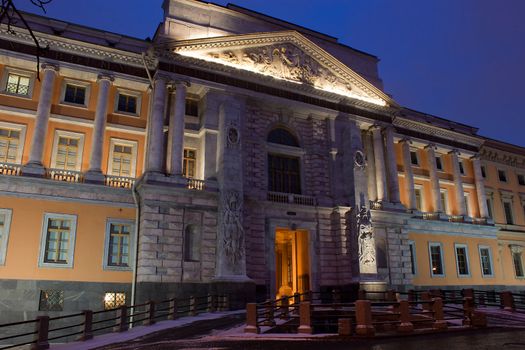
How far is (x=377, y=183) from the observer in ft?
109

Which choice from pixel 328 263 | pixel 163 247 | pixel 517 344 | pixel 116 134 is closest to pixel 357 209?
pixel 328 263

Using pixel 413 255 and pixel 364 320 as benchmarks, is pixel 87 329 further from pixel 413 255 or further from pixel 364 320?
pixel 413 255

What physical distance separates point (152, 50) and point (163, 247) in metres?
11.7

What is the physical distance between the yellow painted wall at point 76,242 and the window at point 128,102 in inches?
258

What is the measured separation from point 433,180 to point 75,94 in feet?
92.9

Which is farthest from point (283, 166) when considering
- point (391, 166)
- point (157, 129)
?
point (391, 166)

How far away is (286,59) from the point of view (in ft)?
102

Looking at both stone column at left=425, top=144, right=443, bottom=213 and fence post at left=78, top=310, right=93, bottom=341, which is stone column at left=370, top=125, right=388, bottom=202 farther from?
fence post at left=78, top=310, right=93, bottom=341

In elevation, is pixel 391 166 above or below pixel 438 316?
above

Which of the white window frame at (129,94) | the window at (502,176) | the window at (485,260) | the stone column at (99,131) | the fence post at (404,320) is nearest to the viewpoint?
the fence post at (404,320)

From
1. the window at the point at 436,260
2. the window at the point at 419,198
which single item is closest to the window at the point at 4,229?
the window at the point at 436,260

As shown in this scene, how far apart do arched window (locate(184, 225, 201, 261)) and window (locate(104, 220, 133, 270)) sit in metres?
3.02

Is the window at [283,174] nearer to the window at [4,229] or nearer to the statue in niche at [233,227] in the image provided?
the statue in niche at [233,227]

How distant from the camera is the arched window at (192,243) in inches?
978
